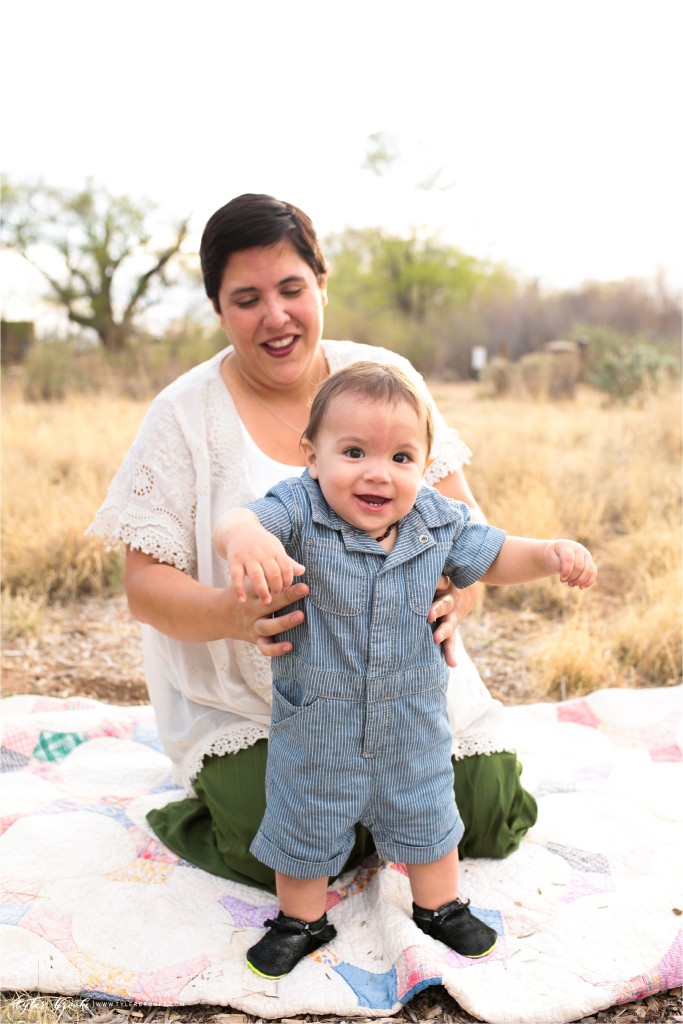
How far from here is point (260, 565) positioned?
1.66m

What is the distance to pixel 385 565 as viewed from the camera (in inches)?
73.5

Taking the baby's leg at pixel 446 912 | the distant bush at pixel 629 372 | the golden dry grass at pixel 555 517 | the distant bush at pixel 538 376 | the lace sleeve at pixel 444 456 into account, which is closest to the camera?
the baby's leg at pixel 446 912

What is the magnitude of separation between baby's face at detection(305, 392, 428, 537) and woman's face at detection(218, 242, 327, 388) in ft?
1.95

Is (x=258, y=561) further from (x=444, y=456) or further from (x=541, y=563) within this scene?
(x=444, y=456)

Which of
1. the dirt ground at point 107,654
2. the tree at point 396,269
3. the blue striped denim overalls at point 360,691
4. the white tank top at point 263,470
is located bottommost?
the dirt ground at point 107,654

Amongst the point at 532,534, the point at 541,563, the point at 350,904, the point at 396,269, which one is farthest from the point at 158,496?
the point at 396,269

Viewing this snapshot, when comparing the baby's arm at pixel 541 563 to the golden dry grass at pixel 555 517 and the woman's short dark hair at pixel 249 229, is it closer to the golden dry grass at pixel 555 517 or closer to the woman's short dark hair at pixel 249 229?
the woman's short dark hair at pixel 249 229

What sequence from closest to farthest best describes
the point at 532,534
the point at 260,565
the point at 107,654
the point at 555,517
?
1. the point at 260,565
2. the point at 107,654
3. the point at 532,534
4. the point at 555,517

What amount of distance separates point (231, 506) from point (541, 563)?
813 millimetres

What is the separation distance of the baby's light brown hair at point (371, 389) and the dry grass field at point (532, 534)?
1200mm

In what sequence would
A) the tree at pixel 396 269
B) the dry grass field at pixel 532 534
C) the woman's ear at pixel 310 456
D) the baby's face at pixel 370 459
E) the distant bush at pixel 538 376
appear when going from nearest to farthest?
the baby's face at pixel 370 459, the woman's ear at pixel 310 456, the dry grass field at pixel 532 534, the distant bush at pixel 538 376, the tree at pixel 396 269

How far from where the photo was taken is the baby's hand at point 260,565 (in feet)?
5.41

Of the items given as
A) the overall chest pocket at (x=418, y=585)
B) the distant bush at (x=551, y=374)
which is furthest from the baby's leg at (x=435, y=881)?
the distant bush at (x=551, y=374)

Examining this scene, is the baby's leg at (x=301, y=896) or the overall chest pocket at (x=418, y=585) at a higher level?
the overall chest pocket at (x=418, y=585)
